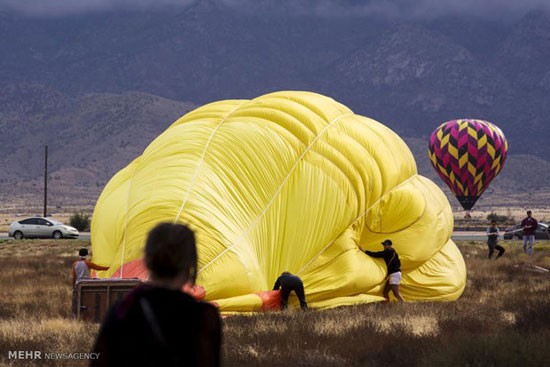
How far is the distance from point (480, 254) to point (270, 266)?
55.2ft

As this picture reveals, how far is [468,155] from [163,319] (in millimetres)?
49500

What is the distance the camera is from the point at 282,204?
12.8 m

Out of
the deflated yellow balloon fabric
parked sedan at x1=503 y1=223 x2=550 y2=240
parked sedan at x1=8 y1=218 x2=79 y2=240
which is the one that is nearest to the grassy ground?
the deflated yellow balloon fabric

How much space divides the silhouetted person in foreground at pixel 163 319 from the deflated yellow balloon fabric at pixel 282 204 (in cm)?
755

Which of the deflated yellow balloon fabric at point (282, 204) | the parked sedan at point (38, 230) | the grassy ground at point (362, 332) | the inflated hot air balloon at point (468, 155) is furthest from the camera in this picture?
the inflated hot air balloon at point (468, 155)

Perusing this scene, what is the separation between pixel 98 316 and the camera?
11.0 meters

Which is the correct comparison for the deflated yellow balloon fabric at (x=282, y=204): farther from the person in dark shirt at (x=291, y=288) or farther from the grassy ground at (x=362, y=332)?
the grassy ground at (x=362, y=332)

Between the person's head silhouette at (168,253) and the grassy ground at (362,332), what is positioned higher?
the person's head silhouette at (168,253)

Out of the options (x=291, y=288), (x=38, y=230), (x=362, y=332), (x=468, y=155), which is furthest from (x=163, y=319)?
(x=468, y=155)

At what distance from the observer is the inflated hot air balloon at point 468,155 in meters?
51.6

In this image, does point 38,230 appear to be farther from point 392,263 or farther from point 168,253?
point 168,253

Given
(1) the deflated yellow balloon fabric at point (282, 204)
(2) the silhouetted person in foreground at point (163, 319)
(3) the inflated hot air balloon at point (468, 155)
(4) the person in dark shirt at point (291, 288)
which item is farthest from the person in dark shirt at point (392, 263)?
(3) the inflated hot air balloon at point (468, 155)

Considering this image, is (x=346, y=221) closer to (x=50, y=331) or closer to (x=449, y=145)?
(x=50, y=331)

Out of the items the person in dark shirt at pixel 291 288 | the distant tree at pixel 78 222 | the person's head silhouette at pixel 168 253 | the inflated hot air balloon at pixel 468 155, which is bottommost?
the person in dark shirt at pixel 291 288
